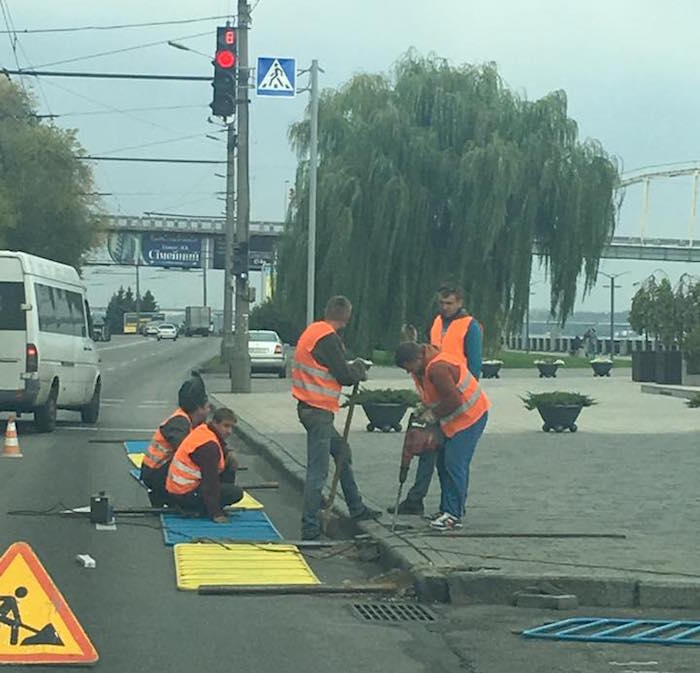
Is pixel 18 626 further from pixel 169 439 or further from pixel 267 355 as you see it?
pixel 267 355

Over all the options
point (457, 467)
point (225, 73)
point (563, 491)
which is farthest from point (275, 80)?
point (457, 467)

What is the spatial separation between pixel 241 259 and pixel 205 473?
21645 mm

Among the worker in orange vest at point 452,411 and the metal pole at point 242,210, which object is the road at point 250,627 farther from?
the metal pole at point 242,210

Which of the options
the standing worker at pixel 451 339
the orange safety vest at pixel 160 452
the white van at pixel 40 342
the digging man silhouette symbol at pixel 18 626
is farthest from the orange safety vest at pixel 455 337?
the white van at pixel 40 342

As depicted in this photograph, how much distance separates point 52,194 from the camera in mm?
66750

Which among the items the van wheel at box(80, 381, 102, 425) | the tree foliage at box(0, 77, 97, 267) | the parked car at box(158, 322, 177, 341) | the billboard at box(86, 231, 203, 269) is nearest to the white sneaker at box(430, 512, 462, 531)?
the van wheel at box(80, 381, 102, 425)

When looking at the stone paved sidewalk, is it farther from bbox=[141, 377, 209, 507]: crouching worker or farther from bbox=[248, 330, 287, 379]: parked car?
bbox=[248, 330, 287, 379]: parked car

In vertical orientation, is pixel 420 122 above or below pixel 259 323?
above

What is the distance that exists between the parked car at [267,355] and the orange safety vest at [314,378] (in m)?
34.7

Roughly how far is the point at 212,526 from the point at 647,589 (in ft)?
14.4

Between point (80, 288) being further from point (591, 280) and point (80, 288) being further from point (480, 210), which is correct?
point (591, 280)

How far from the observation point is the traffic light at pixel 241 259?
34031mm

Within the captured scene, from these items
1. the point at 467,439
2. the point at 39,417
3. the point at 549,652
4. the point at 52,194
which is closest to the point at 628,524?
the point at 467,439

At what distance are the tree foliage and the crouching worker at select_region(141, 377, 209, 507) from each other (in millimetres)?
51781
